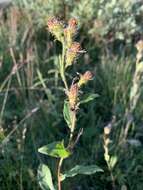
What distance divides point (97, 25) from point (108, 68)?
41 centimetres

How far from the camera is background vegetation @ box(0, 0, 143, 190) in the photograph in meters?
2.30

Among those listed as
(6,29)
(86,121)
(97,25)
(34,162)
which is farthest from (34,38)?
(34,162)

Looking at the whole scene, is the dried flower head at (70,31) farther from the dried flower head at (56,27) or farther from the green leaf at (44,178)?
the green leaf at (44,178)

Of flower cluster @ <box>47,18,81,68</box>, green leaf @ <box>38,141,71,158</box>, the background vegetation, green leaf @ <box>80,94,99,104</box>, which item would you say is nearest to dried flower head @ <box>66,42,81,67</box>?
flower cluster @ <box>47,18,81,68</box>

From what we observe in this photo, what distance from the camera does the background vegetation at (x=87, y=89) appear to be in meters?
2.30

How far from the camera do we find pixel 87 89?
294 cm

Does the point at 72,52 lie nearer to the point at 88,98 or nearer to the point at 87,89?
the point at 88,98

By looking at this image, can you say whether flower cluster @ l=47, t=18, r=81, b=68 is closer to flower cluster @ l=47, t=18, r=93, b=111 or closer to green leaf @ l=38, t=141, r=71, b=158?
flower cluster @ l=47, t=18, r=93, b=111

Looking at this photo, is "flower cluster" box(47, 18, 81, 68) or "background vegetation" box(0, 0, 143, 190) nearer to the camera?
"flower cluster" box(47, 18, 81, 68)

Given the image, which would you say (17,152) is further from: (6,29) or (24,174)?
(6,29)

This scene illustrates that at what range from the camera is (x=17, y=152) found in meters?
2.28

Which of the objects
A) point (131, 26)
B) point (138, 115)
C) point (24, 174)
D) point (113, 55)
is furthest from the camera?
point (131, 26)

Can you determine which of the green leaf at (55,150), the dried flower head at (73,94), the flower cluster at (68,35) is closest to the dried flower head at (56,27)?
the flower cluster at (68,35)

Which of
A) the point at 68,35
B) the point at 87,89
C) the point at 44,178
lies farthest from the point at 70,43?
the point at 87,89
